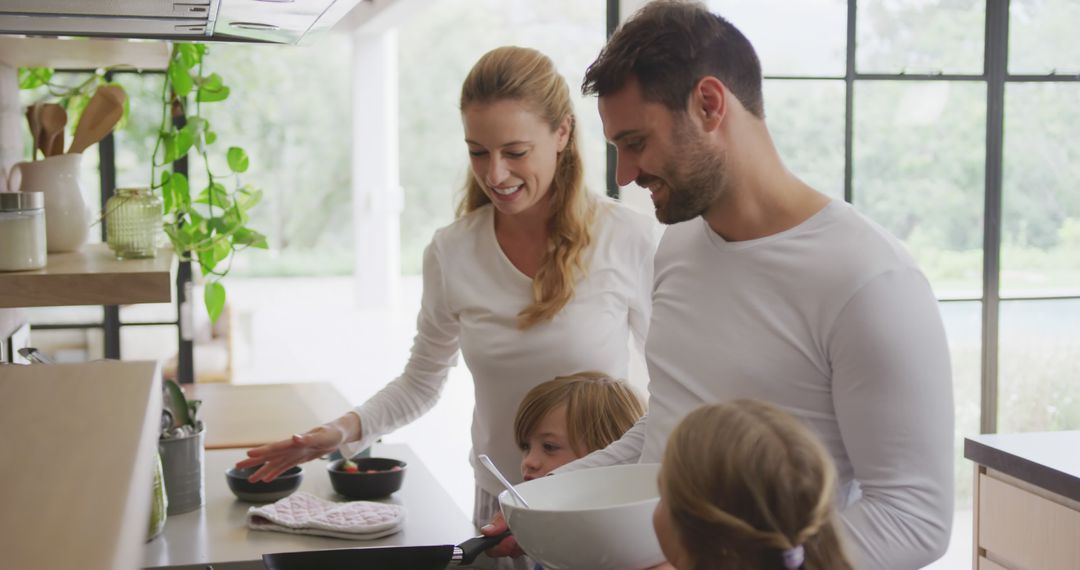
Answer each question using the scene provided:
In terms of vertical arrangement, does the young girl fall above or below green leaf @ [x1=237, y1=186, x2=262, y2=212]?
below

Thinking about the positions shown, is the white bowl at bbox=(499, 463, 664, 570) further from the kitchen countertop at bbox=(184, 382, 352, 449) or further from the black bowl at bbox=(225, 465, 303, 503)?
the kitchen countertop at bbox=(184, 382, 352, 449)

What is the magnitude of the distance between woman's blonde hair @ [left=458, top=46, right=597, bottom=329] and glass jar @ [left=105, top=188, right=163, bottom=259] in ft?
2.01

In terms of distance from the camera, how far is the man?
1110 mm

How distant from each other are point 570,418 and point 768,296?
62 centimetres

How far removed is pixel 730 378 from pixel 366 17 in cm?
714

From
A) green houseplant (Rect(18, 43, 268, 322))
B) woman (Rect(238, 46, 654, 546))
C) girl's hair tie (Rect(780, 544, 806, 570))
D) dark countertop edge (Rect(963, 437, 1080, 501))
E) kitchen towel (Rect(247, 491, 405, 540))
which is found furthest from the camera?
green houseplant (Rect(18, 43, 268, 322))

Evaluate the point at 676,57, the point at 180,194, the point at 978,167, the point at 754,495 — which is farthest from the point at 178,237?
the point at 978,167

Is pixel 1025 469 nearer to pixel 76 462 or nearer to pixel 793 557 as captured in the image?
pixel 793 557

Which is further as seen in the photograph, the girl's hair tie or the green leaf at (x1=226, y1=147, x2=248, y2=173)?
the green leaf at (x1=226, y1=147, x2=248, y2=173)

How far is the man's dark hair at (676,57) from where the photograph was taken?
1277 mm

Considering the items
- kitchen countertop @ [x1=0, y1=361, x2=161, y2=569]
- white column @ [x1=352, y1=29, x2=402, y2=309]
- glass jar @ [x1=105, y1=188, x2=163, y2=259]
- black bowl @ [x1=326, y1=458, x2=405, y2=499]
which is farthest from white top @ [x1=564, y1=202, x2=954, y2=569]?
white column @ [x1=352, y1=29, x2=402, y2=309]

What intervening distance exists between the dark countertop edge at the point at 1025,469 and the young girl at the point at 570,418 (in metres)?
0.99

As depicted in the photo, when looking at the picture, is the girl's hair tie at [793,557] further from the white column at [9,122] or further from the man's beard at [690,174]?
the white column at [9,122]

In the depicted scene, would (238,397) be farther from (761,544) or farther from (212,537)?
(761,544)
